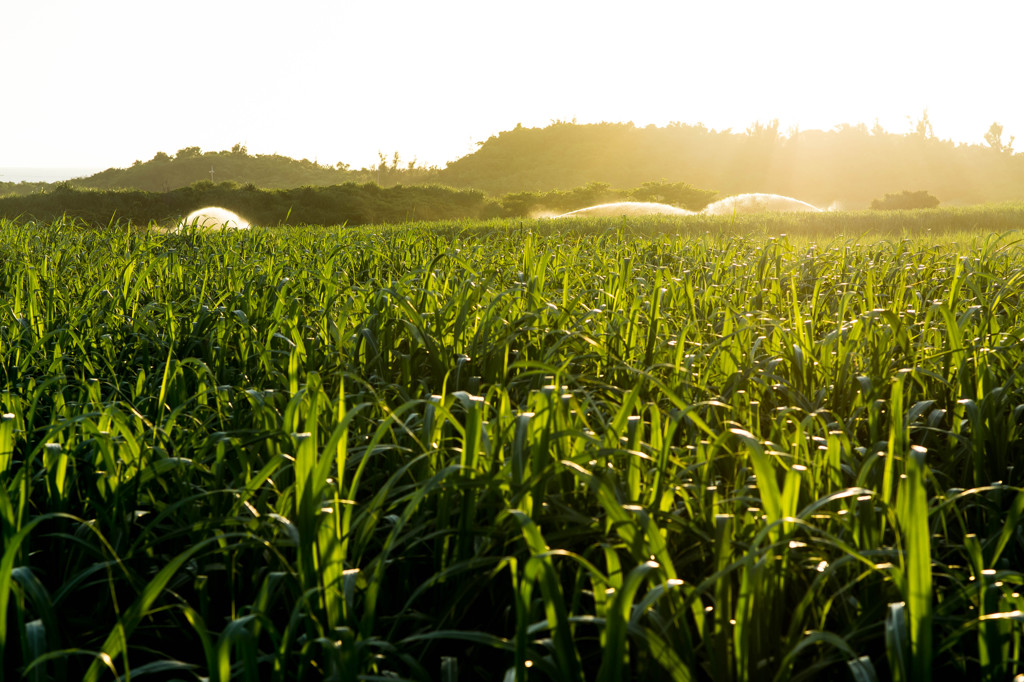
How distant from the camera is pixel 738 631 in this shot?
118 centimetres

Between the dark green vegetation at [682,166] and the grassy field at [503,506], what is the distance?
50122mm

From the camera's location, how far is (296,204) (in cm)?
2561

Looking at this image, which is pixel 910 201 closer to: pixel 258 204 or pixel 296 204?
pixel 296 204

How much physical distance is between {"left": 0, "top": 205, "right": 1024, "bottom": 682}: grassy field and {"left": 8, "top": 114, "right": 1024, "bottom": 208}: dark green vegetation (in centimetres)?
5012

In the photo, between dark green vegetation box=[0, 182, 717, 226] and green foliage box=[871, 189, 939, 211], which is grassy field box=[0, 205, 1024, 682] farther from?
green foliage box=[871, 189, 939, 211]

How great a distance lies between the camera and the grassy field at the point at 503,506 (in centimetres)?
119

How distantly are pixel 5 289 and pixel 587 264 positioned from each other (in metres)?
3.48

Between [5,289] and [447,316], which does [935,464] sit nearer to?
[447,316]

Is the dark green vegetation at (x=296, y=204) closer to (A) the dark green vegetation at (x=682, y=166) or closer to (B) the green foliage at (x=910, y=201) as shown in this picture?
(B) the green foliage at (x=910, y=201)

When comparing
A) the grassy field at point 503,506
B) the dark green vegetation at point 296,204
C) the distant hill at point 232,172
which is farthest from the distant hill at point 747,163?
the grassy field at point 503,506

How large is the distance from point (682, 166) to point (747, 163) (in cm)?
529

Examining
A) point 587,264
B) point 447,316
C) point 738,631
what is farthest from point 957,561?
point 587,264

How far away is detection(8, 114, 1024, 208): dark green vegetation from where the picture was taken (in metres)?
55.8

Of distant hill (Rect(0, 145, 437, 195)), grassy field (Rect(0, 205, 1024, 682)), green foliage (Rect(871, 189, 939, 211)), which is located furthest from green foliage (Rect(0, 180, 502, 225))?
distant hill (Rect(0, 145, 437, 195))
